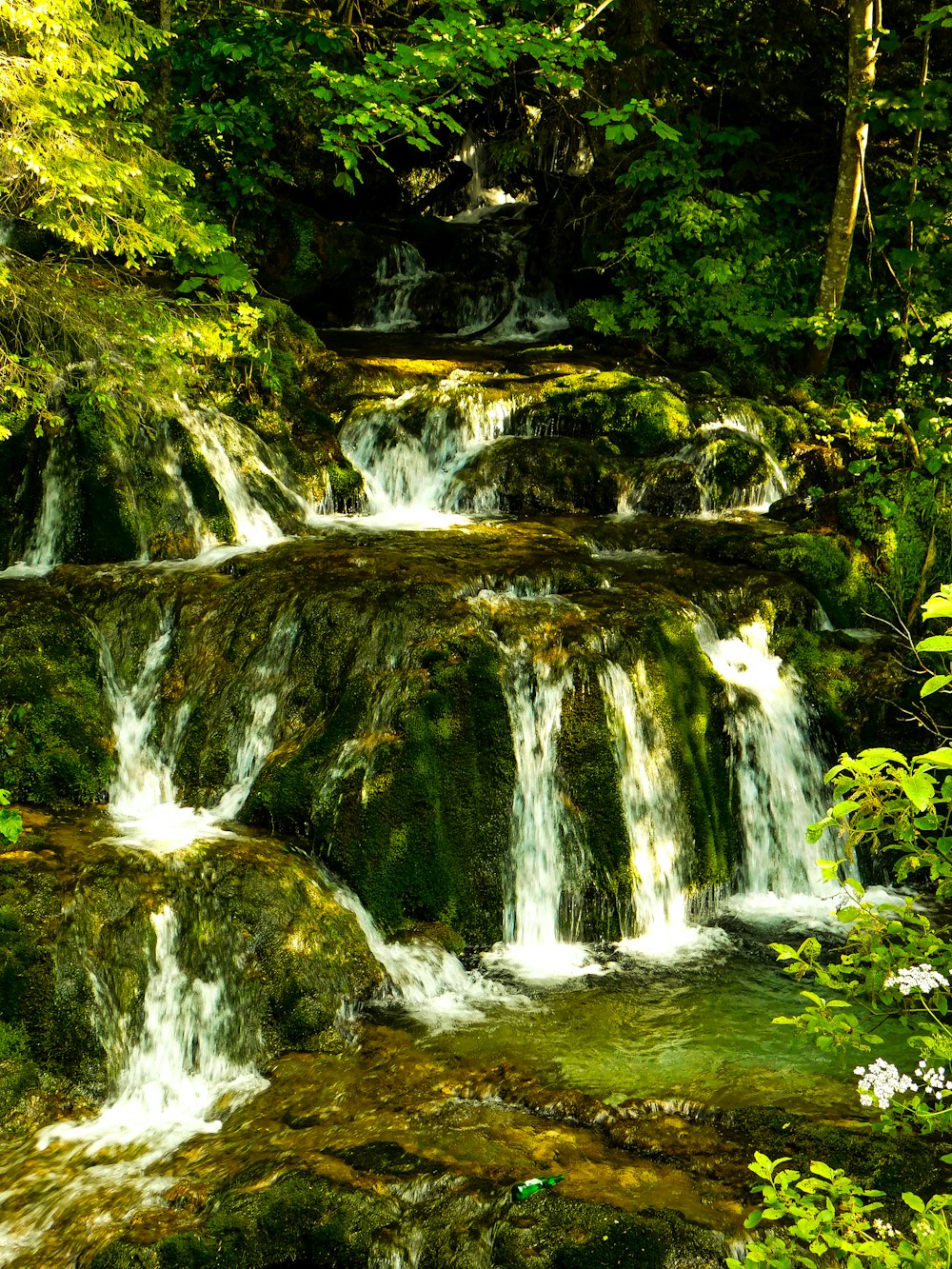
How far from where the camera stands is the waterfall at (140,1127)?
4.08 meters

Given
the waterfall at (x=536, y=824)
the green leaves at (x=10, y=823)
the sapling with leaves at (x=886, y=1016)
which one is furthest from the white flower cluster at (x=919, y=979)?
the waterfall at (x=536, y=824)

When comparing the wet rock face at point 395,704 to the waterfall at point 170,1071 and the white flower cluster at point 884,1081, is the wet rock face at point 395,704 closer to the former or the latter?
the waterfall at point 170,1071

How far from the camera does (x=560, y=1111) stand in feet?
14.8

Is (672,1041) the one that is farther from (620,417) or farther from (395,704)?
(620,417)

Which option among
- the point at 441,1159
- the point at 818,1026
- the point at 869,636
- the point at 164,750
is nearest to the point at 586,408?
the point at 869,636

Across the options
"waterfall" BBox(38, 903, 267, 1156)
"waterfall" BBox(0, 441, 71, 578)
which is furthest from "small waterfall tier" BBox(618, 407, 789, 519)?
"waterfall" BBox(38, 903, 267, 1156)

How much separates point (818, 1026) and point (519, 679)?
4376mm

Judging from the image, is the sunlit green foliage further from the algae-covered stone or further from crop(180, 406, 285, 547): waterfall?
the algae-covered stone

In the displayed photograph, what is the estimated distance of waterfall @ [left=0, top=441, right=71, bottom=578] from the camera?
8.27m

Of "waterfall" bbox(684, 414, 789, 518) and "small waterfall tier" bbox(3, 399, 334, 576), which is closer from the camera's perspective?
"small waterfall tier" bbox(3, 399, 334, 576)

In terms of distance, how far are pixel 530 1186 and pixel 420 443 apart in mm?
7799

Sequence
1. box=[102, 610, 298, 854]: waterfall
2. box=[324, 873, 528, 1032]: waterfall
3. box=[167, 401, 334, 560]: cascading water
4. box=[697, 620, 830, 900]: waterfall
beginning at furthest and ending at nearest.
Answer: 1. box=[167, 401, 334, 560]: cascading water
2. box=[697, 620, 830, 900]: waterfall
3. box=[102, 610, 298, 854]: waterfall
4. box=[324, 873, 528, 1032]: waterfall

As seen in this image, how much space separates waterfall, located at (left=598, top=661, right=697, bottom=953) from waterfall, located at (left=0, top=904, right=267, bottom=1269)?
2.86 metres

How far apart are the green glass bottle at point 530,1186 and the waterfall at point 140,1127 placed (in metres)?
1.45
